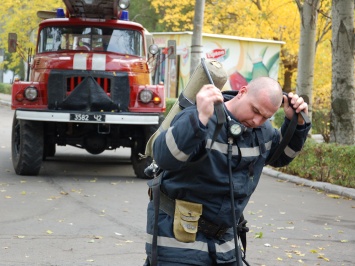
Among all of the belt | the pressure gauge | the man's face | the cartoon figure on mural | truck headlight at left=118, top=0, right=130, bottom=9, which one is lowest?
the cartoon figure on mural

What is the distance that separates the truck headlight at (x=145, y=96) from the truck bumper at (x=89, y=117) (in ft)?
1.64

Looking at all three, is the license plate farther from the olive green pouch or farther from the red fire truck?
the olive green pouch

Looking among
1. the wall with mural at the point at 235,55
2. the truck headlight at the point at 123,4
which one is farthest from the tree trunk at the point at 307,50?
the wall with mural at the point at 235,55

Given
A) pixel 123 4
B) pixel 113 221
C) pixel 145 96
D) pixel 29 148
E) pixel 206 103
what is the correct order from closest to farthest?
pixel 206 103 < pixel 113 221 < pixel 29 148 < pixel 145 96 < pixel 123 4

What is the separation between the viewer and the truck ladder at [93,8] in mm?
14539

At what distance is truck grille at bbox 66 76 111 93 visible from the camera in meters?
14.3

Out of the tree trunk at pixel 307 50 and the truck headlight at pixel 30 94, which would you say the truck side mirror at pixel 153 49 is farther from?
the tree trunk at pixel 307 50

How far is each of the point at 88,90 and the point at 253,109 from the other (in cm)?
1003

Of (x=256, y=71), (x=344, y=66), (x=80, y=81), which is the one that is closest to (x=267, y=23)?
→ (x=256, y=71)

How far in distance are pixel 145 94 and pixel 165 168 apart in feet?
34.1

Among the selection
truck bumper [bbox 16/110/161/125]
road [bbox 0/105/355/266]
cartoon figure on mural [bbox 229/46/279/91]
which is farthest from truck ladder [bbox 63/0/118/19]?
cartoon figure on mural [bbox 229/46/279/91]

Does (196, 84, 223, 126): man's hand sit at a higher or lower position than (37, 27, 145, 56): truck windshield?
higher

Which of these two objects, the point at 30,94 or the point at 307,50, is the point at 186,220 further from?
the point at 307,50

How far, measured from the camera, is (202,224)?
4359 mm
